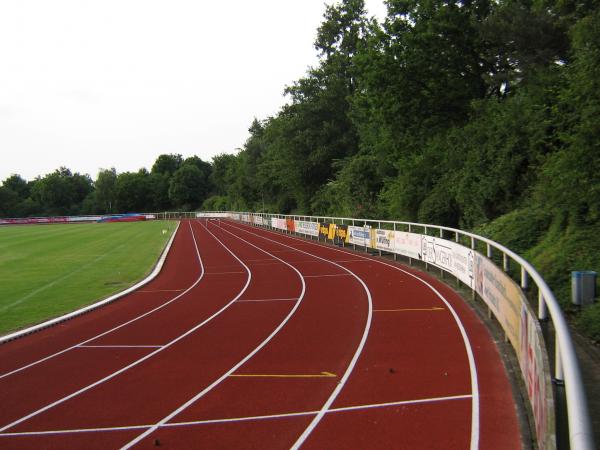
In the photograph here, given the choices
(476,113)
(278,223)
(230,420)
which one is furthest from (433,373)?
(278,223)

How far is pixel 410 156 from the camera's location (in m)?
29.1

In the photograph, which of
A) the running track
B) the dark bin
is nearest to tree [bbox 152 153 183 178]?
the running track

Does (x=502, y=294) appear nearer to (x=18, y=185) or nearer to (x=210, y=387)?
(x=210, y=387)

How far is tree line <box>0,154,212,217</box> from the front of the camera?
122812 mm

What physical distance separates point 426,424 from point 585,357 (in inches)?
114

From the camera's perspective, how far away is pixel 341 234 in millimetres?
27062

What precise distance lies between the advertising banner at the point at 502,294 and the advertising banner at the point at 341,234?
50.8 feet

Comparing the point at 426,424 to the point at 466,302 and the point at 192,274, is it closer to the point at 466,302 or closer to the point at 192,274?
the point at 466,302

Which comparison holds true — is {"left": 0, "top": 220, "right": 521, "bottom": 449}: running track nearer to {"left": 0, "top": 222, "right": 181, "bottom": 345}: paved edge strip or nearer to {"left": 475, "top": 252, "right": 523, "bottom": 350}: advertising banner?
{"left": 0, "top": 222, "right": 181, "bottom": 345}: paved edge strip

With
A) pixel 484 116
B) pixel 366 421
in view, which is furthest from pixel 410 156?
pixel 366 421

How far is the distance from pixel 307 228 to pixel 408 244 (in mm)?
15516

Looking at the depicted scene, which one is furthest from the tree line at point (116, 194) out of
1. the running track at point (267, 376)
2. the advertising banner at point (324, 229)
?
the running track at point (267, 376)

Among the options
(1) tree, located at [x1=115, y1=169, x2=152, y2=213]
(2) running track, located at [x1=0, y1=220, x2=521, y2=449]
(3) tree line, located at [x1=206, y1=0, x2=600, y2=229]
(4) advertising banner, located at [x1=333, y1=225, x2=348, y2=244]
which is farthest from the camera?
(1) tree, located at [x1=115, y1=169, x2=152, y2=213]

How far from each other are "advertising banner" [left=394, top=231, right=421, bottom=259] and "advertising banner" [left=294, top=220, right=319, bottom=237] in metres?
12.2
